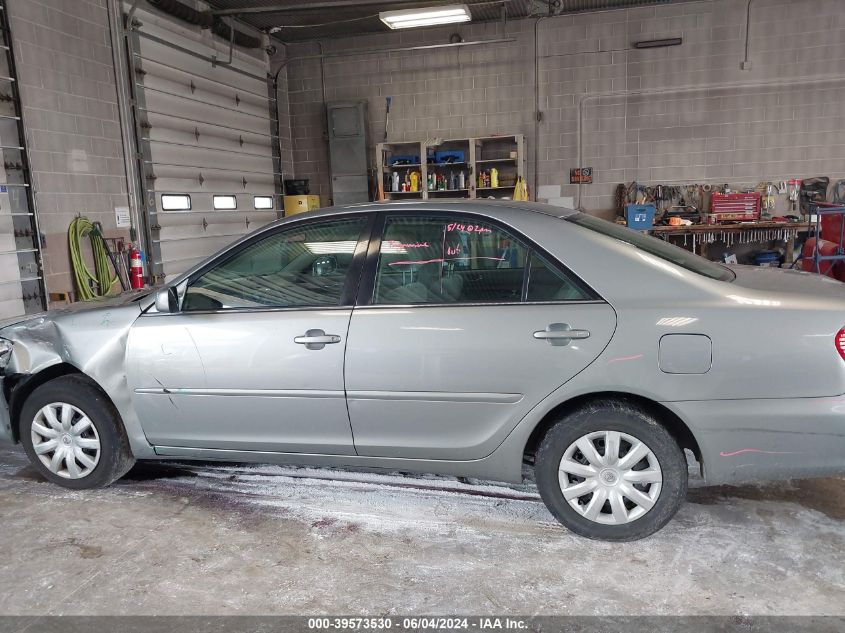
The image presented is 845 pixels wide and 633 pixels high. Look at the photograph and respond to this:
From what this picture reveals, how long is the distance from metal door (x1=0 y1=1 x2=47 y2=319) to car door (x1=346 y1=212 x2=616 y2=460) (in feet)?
17.1

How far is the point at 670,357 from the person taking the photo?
250 cm

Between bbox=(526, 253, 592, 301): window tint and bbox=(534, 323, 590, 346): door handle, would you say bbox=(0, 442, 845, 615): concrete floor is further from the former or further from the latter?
bbox=(526, 253, 592, 301): window tint

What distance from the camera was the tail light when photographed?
7.78 feet

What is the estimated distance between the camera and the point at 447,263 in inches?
111

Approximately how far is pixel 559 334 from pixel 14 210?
613cm

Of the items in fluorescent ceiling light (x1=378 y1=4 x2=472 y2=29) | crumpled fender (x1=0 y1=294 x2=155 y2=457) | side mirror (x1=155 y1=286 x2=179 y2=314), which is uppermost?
fluorescent ceiling light (x1=378 y1=4 x2=472 y2=29)

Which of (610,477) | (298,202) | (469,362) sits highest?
(298,202)

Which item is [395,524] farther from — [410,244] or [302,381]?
[410,244]

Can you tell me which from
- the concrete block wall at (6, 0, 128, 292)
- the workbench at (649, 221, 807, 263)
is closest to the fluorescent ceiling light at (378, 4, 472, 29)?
the concrete block wall at (6, 0, 128, 292)

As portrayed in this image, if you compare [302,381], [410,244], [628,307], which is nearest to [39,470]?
[302,381]

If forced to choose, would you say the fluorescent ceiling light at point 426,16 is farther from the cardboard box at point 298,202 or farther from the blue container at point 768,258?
the blue container at point 768,258

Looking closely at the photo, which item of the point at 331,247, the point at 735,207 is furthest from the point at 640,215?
the point at 331,247

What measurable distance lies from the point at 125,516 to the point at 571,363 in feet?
7.35

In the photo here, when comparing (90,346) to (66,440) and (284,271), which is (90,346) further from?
(284,271)
